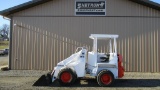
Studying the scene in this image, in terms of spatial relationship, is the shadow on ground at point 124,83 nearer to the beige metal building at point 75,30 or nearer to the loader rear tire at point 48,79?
the loader rear tire at point 48,79

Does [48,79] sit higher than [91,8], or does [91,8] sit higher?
[91,8]

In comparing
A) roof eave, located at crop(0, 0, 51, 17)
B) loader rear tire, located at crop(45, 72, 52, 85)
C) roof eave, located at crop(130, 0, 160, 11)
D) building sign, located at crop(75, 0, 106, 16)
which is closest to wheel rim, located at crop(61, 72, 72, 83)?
loader rear tire, located at crop(45, 72, 52, 85)

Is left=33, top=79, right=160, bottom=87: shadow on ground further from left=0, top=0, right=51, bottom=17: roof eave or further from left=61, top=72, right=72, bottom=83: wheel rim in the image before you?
left=0, top=0, right=51, bottom=17: roof eave

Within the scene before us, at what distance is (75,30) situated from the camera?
17.0m

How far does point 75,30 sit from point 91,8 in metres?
1.86

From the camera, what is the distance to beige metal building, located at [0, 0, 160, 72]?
Answer: 16797 mm

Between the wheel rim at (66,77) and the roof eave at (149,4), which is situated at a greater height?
the roof eave at (149,4)

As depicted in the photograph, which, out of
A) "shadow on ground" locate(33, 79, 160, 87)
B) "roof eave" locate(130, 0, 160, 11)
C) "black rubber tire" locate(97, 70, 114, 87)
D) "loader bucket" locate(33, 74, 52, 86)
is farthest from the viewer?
"roof eave" locate(130, 0, 160, 11)

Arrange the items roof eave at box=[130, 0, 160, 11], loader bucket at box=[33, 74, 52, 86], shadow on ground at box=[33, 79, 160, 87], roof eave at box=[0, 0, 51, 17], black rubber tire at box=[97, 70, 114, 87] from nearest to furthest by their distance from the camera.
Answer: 1. black rubber tire at box=[97, 70, 114, 87]
2. loader bucket at box=[33, 74, 52, 86]
3. shadow on ground at box=[33, 79, 160, 87]
4. roof eave at box=[130, 0, 160, 11]
5. roof eave at box=[0, 0, 51, 17]

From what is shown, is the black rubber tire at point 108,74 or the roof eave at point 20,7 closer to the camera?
the black rubber tire at point 108,74

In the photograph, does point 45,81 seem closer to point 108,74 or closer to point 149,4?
point 108,74

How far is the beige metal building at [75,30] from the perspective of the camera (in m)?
16.8

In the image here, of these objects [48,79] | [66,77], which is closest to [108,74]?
[66,77]

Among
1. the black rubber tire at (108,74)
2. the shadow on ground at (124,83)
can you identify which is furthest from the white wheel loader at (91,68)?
the shadow on ground at (124,83)
